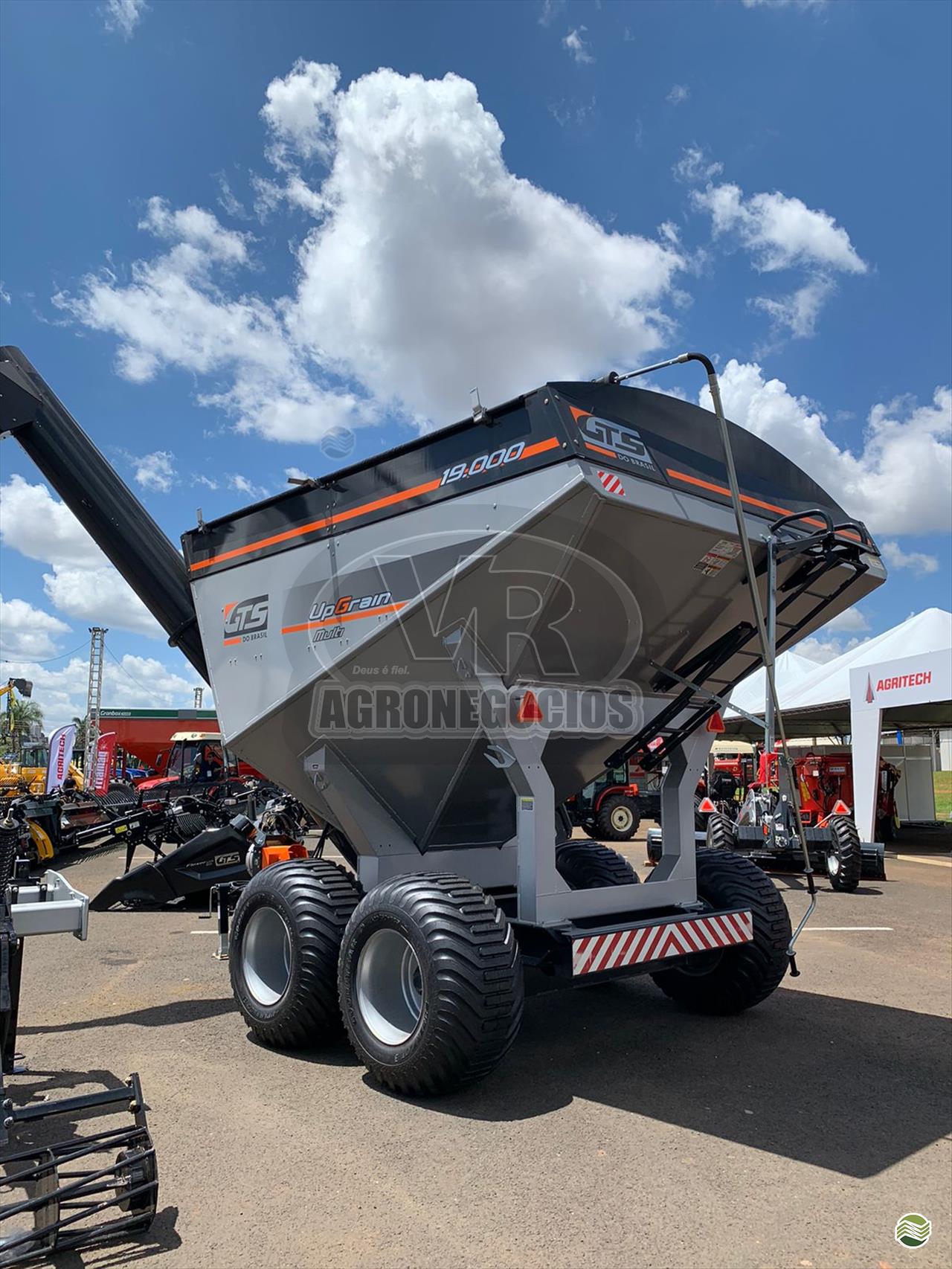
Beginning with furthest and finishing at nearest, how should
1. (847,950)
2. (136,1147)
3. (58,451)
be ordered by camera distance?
(847,950) → (58,451) → (136,1147)

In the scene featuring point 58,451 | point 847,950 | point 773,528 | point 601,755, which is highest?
point 58,451

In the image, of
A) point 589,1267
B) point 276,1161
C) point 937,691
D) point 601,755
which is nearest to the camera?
point 589,1267

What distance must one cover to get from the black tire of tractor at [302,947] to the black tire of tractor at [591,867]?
6.78 ft

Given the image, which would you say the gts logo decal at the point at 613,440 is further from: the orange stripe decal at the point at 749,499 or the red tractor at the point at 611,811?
the red tractor at the point at 611,811

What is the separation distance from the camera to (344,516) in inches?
201

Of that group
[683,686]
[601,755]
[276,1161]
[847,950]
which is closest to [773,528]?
[683,686]

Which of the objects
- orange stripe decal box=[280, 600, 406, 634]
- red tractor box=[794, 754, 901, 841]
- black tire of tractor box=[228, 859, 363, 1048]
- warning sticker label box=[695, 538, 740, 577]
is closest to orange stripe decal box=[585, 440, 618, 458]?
warning sticker label box=[695, 538, 740, 577]

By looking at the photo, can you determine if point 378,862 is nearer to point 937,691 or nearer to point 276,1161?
point 276,1161

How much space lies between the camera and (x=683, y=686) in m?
5.41

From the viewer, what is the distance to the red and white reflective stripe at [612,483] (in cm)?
389

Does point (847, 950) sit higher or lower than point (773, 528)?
lower

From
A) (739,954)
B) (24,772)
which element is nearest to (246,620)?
(739,954)

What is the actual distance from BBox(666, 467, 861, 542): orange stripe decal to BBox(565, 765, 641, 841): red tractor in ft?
47.1

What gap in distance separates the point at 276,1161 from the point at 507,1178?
0.95 meters
